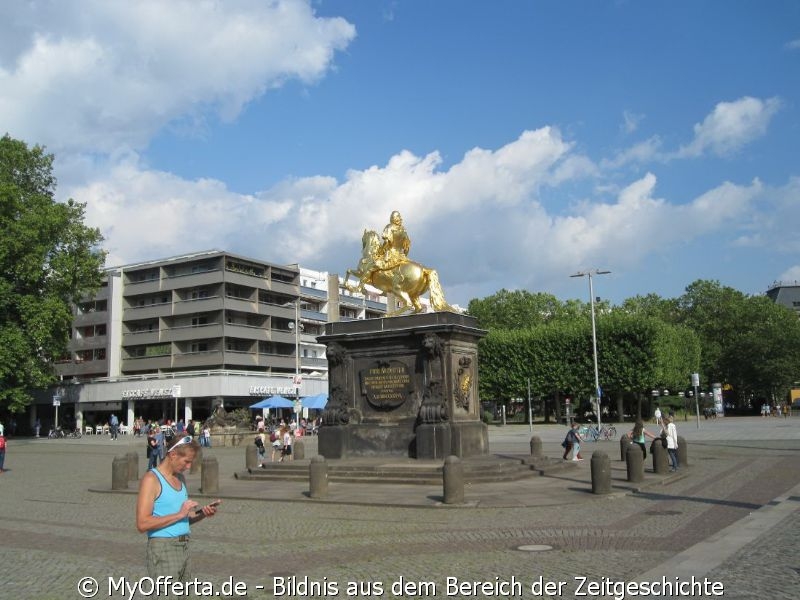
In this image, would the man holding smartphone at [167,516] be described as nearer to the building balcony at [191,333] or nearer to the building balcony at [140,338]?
the building balcony at [191,333]

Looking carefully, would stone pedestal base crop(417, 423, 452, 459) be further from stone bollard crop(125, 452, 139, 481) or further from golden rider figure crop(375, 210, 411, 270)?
stone bollard crop(125, 452, 139, 481)

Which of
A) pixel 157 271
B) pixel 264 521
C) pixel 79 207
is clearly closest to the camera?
pixel 264 521

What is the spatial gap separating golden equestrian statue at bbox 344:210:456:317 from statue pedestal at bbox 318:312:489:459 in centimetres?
143

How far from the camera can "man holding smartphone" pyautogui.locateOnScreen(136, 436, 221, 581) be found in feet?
19.0

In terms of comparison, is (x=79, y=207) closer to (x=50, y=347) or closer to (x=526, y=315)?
(x=50, y=347)

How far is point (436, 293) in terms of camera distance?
2377 centimetres

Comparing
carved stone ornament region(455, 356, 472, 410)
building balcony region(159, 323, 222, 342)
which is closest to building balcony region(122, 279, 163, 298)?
building balcony region(159, 323, 222, 342)

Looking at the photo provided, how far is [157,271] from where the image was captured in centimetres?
8100

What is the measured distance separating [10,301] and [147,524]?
50335 millimetres

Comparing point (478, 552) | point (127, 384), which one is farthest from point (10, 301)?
point (478, 552)

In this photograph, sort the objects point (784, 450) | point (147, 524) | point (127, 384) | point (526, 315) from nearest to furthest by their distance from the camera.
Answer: point (147, 524), point (784, 450), point (127, 384), point (526, 315)

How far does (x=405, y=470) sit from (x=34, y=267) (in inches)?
1580

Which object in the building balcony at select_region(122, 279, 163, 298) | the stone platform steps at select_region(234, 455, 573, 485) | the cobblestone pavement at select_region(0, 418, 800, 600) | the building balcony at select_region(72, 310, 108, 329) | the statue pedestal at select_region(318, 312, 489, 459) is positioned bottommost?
the cobblestone pavement at select_region(0, 418, 800, 600)

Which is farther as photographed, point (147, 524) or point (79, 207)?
point (79, 207)
